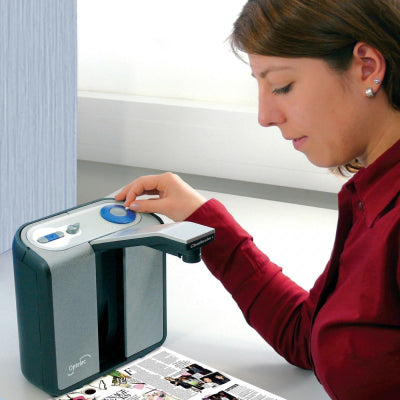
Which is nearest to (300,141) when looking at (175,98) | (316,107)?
(316,107)

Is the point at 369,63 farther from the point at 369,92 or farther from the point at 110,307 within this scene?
the point at 110,307

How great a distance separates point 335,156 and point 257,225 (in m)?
0.53

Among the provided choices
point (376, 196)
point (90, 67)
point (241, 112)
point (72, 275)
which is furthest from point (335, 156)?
point (90, 67)

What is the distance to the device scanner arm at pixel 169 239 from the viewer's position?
0.72 meters

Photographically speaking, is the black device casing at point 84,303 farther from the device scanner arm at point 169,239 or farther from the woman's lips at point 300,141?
the woman's lips at point 300,141

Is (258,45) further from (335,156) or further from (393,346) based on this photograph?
(393,346)

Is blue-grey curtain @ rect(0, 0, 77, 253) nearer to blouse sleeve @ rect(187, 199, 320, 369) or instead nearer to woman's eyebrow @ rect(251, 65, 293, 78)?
blouse sleeve @ rect(187, 199, 320, 369)

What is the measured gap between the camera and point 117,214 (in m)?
0.84

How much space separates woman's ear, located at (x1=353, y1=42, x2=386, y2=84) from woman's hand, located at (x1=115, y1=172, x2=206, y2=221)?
12.5 inches

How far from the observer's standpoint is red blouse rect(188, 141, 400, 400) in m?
0.66

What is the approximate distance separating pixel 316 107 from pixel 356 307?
8.4 inches

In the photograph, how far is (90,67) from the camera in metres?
1.61

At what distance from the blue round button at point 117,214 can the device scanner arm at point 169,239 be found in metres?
0.05

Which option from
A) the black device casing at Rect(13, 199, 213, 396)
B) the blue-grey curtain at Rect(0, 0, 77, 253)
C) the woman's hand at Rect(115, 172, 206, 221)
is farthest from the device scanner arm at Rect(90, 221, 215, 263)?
the blue-grey curtain at Rect(0, 0, 77, 253)
